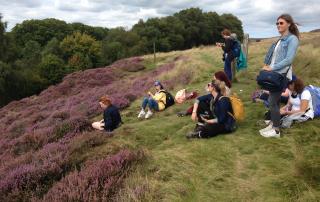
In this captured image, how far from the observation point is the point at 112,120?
39.2 ft

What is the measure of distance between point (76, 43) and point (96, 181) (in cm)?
7272

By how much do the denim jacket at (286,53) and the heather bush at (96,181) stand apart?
347 centimetres

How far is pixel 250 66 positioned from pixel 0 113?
55.4 ft

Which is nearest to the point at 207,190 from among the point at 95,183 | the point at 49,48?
the point at 95,183

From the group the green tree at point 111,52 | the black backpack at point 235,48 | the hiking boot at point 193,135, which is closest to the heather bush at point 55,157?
the hiking boot at point 193,135

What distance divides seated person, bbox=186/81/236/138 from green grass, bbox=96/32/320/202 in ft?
0.66

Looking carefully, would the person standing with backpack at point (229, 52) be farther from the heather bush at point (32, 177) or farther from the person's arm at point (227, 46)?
the heather bush at point (32, 177)

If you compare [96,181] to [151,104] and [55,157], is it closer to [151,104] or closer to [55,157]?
[55,157]

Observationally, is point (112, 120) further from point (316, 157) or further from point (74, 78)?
point (74, 78)

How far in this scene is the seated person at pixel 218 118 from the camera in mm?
9266

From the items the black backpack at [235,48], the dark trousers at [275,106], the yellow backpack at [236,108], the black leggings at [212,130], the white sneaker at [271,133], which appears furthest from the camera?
the black backpack at [235,48]

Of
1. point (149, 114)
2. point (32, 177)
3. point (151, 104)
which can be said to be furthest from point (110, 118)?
point (32, 177)

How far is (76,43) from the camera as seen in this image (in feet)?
254

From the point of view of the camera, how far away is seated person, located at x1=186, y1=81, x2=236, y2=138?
30.4ft
